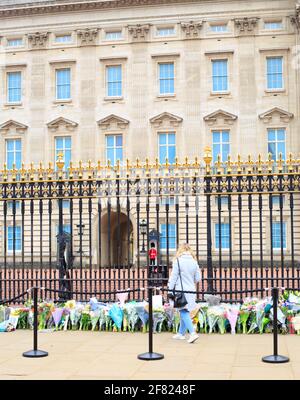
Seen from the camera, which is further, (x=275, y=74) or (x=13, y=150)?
(x=13, y=150)

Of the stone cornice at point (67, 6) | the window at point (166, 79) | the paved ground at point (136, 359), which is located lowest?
the paved ground at point (136, 359)

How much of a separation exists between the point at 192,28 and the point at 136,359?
31964 millimetres

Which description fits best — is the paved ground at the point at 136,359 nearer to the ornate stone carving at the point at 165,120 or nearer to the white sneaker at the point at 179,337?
the white sneaker at the point at 179,337

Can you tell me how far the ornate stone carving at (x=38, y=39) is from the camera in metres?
40.9

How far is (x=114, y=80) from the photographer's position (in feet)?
130

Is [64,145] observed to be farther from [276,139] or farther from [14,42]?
[276,139]

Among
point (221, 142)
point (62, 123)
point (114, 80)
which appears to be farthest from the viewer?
point (62, 123)

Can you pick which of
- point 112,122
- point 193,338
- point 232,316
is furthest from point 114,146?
point 193,338

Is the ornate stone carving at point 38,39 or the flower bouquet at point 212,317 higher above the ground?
the ornate stone carving at point 38,39

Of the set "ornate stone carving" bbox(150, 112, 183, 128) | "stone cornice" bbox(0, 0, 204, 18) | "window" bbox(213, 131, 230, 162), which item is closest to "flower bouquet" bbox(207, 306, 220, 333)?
"window" bbox(213, 131, 230, 162)

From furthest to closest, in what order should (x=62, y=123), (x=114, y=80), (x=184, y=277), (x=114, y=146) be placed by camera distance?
(x=62, y=123) < (x=114, y=80) < (x=114, y=146) < (x=184, y=277)

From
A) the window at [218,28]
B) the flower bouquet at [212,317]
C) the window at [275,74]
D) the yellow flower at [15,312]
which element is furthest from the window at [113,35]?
the flower bouquet at [212,317]

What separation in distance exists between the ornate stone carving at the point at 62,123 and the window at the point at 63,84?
143 cm
